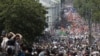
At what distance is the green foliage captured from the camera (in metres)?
103

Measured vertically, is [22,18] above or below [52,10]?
above

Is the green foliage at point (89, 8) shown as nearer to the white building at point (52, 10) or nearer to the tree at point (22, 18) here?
the white building at point (52, 10)

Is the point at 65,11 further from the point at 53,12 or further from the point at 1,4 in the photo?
the point at 1,4

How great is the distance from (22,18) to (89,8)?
64.7m

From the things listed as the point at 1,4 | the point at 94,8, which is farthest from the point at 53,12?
the point at 1,4

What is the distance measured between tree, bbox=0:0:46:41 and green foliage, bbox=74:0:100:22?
3952 centimetres

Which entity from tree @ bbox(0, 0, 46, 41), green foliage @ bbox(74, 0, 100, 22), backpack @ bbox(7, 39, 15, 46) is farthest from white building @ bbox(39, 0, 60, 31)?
backpack @ bbox(7, 39, 15, 46)

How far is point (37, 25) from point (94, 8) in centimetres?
5035

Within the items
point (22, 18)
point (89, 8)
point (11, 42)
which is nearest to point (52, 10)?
point (89, 8)

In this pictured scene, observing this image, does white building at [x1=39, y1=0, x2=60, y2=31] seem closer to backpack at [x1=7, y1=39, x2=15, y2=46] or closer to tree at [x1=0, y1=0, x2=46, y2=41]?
tree at [x1=0, y1=0, x2=46, y2=41]

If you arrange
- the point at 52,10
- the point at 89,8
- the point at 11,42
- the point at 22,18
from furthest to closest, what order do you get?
the point at 52,10
the point at 89,8
the point at 22,18
the point at 11,42

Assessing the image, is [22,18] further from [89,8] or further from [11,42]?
[89,8]

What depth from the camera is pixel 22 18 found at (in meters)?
55.5

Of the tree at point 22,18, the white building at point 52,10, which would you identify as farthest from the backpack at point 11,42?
the white building at point 52,10
